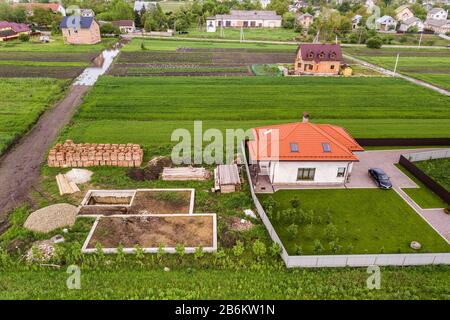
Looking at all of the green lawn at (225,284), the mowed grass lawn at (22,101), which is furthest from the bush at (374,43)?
the green lawn at (225,284)

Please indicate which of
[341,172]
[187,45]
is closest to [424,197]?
[341,172]

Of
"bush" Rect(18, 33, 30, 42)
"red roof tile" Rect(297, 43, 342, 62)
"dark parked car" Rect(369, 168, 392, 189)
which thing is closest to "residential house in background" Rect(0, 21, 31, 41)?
"bush" Rect(18, 33, 30, 42)

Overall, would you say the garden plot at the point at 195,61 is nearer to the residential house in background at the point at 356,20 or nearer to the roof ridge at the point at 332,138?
the roof ridge at the point at 332,138

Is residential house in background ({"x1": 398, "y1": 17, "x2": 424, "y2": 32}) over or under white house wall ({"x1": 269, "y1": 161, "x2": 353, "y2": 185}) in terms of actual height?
over

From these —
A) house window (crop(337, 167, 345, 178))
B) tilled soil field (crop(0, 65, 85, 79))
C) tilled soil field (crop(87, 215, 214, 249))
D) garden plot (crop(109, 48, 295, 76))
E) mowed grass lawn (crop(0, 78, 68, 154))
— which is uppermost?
A: garden plot (crop(109, 48, 295, 76))

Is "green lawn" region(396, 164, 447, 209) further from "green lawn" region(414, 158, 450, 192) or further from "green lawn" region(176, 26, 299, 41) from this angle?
"green lawn" region(176, 26, 299, 41)
